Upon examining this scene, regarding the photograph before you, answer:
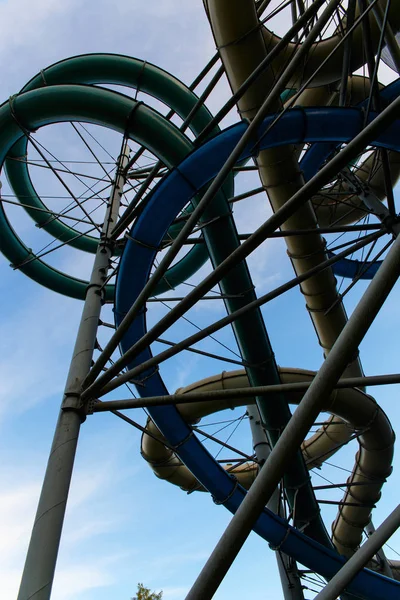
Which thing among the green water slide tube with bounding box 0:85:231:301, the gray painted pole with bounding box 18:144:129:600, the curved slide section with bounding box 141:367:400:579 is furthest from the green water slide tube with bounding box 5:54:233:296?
the gray painted pole with bounding box 18:144:129:600

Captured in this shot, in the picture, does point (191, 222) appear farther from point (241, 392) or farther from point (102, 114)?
point (102, 114)

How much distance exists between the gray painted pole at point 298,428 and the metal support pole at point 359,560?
77 cm

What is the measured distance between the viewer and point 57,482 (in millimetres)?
4402

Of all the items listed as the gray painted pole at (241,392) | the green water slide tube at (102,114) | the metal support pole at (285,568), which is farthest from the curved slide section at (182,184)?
the metal support pole at (285,568)

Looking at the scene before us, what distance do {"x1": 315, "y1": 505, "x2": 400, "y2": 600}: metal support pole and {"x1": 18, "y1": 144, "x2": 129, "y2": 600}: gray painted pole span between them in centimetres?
213

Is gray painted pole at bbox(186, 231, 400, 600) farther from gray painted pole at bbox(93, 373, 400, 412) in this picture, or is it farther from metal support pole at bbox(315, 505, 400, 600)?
gray painted pole at bbox(93, 373, 400, 412)

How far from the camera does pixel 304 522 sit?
10.8 meters

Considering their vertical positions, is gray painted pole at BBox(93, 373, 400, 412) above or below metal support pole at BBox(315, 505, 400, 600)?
above

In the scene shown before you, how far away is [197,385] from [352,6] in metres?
7.51

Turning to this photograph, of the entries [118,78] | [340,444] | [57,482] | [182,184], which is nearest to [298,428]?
[57,482]

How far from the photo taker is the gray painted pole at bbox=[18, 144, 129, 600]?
3859mm

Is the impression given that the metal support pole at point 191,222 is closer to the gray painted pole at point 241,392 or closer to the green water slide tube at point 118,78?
the gray painted pole at point 241,392

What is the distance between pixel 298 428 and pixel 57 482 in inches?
98.5

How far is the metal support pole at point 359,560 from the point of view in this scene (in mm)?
3330
